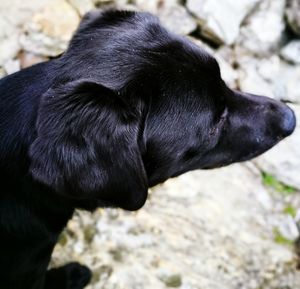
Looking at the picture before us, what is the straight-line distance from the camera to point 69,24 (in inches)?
119

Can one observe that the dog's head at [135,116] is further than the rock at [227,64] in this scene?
No

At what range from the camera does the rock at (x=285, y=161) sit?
3387 millimetres

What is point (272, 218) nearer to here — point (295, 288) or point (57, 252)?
point (295, 288)

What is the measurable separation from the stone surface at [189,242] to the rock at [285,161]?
31 cm

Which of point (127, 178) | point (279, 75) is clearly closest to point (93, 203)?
point (127, 178)

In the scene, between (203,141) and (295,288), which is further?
(295,288)

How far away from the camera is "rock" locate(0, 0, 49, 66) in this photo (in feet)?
9.53

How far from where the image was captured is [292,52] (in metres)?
3.55

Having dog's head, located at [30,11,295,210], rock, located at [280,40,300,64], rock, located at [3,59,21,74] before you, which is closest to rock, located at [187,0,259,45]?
rock, located at [280,40,300,64]

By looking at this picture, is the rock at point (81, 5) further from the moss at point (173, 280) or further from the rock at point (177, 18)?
the moss at point (173, 280)

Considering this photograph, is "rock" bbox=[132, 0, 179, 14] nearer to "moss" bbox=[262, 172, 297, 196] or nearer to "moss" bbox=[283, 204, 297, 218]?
"moss" bbox=[262, 172, 297, 196]

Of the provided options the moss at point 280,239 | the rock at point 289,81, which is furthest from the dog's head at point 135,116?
the rock at point 289,81

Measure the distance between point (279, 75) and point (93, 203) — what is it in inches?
83.9

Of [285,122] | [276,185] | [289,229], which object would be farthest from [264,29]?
[285,122]
